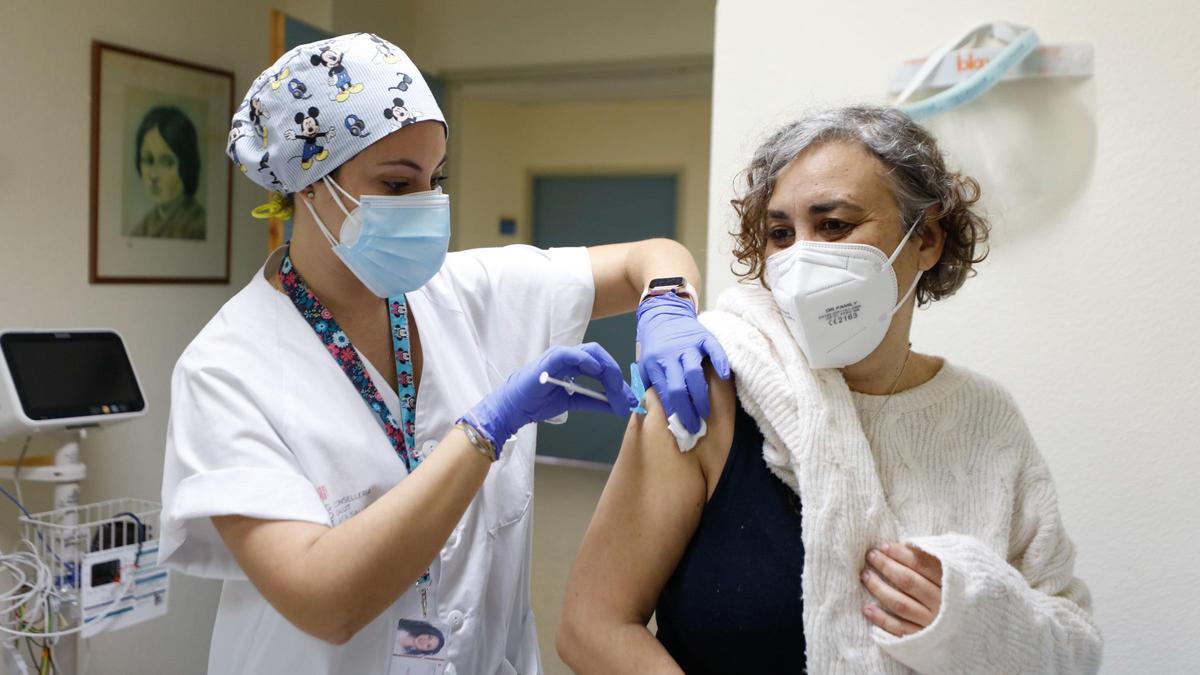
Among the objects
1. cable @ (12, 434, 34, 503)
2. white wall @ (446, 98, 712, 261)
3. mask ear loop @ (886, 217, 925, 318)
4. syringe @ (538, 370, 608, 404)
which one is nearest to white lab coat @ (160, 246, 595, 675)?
syringe @ (538, 370, 608, 404)

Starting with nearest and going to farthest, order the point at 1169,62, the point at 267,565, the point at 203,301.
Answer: the point at 267,565 → the point at 1169,62 → the point at 203,301

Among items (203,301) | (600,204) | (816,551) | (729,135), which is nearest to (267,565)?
(816,551)

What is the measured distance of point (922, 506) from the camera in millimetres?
1120

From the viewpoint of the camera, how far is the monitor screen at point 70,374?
2180mm

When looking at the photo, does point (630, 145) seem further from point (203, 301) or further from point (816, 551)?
point (816, 551)

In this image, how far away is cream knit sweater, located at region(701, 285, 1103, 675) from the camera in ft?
3.30

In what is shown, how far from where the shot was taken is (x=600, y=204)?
558cm

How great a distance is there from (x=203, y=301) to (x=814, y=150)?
246 cm

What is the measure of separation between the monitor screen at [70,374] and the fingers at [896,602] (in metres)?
2.04

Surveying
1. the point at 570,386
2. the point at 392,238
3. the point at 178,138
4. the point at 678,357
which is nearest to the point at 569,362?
the point at 570,386

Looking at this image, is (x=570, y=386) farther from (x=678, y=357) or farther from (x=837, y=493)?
(x=837, y=493)

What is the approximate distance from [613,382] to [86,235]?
213cm

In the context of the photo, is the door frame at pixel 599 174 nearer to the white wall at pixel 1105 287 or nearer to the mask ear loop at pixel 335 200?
the white wall at pixel 1105 287

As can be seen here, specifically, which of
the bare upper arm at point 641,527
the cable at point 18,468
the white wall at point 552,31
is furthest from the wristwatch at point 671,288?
the white wall at point 552,31
